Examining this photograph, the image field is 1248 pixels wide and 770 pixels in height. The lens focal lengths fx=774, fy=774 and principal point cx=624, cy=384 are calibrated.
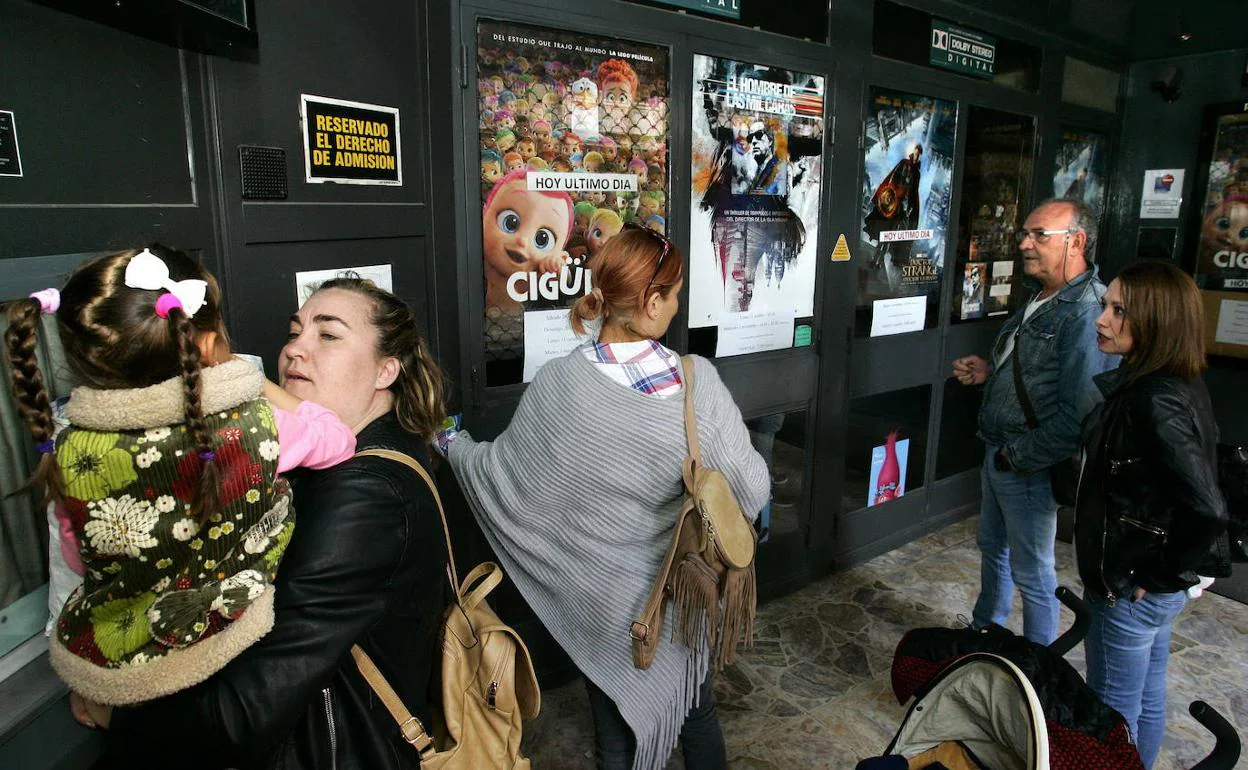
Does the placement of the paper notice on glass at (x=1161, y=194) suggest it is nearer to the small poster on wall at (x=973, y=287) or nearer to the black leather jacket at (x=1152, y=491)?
the small poster on wall at (x=973, y=287)

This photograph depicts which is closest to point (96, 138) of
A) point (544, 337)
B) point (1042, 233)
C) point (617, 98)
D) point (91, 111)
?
point (91, 111)

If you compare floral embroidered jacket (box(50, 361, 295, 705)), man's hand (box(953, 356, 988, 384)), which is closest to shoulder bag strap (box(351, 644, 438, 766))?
floral embroidered jacket (box(50, 361, 295, 705))

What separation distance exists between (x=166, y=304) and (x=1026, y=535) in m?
3.32

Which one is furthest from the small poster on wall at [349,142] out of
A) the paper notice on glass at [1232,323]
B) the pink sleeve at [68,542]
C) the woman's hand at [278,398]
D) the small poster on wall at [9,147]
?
the paper notice on glass at [1232,323]

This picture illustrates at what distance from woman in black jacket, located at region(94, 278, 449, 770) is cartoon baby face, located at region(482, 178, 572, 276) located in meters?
1.33

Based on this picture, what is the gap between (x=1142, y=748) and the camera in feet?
8.96

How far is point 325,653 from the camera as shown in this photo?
4.22 feet

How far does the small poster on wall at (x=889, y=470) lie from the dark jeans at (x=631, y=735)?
104 inches

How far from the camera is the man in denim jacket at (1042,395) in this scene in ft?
9.98

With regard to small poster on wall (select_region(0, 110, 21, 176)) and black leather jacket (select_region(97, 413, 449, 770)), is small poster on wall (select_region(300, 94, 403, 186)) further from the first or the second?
black leather jacket (select_region(97, 413, 449, 770))

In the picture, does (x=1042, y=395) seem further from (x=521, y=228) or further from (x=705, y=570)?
(x=521, y=228)

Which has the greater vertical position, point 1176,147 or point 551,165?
point 1176,147

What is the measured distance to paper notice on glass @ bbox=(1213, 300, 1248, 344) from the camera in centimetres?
518

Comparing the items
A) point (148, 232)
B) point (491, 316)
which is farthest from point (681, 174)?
point (148, 232)
